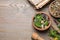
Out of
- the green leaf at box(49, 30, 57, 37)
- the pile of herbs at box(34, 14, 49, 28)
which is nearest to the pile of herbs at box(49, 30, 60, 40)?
the green leaf at box(49, 30, 57, 37)

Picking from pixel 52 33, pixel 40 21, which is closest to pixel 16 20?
pixel 40 21

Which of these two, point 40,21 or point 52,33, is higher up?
point 40,21

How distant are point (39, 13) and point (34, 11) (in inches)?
4.3

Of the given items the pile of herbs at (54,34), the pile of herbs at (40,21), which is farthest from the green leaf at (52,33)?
the pile of herbs at (40,21)

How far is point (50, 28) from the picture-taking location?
254 cm

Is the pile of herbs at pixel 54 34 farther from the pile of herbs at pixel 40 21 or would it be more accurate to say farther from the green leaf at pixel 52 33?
the pile of herbs at pixel 40 21

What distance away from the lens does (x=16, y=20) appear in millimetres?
2607

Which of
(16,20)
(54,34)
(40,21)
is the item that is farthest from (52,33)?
(16,20)

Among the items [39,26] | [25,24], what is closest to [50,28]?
[39,26]

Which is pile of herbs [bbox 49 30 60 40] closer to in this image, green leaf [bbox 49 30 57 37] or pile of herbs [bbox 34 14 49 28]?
green leaf [bbox 49 30 57 37]

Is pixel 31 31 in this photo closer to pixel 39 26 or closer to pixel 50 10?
pixel 39 26

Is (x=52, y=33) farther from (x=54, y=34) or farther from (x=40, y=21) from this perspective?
(x=40, y=21)

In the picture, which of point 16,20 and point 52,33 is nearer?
point 52,33

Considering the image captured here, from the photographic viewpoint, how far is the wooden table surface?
251cm
